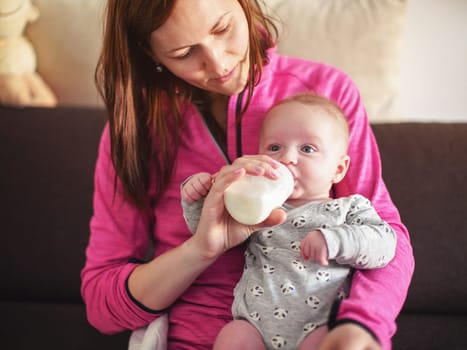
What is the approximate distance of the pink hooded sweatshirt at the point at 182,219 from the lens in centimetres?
109

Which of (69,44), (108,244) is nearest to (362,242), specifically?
(108,244)

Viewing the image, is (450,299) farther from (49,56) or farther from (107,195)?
(49,56)

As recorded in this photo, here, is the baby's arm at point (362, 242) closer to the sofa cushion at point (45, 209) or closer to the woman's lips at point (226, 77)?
the woman's lips at point (226, 77)

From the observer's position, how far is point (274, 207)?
88 cm

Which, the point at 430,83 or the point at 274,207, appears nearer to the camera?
the point at 274,207

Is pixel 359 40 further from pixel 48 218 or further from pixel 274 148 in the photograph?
pixel 48 218

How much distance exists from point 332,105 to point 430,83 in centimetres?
96

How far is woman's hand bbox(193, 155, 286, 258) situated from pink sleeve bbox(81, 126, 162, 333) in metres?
0.24

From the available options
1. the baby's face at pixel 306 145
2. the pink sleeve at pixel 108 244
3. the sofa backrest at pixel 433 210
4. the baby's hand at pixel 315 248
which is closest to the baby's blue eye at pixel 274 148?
the baby's face at pixel 306 145

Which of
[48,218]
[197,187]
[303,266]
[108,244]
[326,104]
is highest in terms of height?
[326,104]

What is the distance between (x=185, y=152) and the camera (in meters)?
1.18

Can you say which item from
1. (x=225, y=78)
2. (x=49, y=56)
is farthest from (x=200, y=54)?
(x=49, y=56)

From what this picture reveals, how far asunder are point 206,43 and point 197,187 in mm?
268

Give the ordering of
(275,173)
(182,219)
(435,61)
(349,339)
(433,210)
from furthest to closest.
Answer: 1. (435,61)
2. (433,210)
3. (182,219)
4. (275,173)
5. (349,339)
